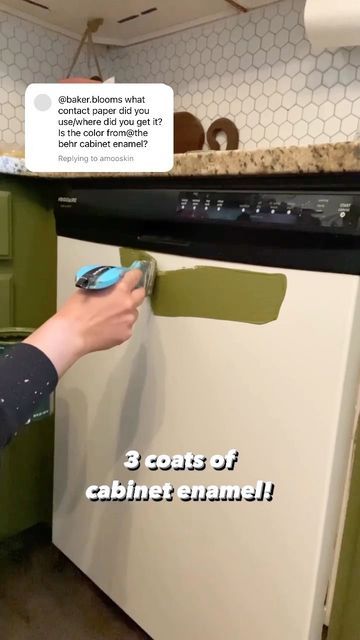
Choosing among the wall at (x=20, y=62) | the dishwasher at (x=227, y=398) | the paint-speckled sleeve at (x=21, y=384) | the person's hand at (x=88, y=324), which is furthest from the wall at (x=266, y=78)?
the paint-speckled sleeve at (x=21, y=384)

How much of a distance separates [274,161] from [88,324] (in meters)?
0.27

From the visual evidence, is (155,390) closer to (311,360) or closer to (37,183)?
(311,360)

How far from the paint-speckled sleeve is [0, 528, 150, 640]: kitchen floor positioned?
668mm

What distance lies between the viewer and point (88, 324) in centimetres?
54

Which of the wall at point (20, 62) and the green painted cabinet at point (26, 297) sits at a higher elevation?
the wall at point (20, 62)

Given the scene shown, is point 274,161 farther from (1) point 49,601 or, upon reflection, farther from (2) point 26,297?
(1) point 49,601

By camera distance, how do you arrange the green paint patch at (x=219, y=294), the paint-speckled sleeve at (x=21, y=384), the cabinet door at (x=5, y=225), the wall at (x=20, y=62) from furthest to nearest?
the wall at (x=20, y=62), the cabinet door at (x=5, y=225), the green paint patch at (x=219, y=294), the paint-speckled sleeve at (x=21, y=384)

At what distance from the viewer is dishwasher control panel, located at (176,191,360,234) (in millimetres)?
520

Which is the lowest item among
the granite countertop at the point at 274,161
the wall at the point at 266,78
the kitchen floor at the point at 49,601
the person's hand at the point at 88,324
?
the kitchen floor at the point at 49,601

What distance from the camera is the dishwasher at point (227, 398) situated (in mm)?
554

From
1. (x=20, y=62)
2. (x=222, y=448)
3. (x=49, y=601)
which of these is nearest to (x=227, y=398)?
(x=222, y=448)

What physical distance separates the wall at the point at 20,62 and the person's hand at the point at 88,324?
3.17 feet

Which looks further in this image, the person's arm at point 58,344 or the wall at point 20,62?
the wall at point 20,62

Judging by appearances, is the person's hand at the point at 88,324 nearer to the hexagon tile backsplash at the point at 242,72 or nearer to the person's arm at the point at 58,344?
the person's arm at the point at 58,344
